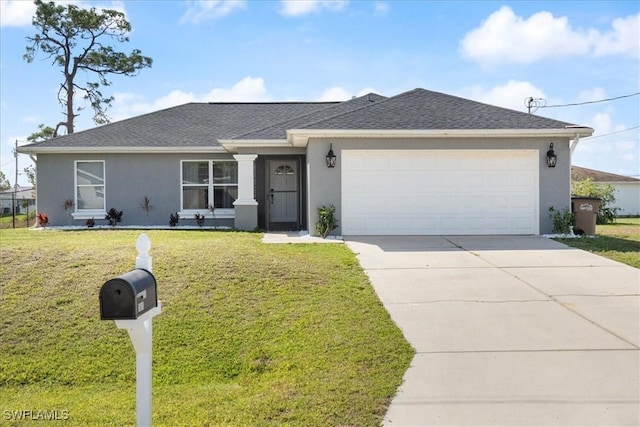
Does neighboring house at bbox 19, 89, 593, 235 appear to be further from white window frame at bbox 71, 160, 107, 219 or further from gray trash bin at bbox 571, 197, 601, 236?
white window frame at bbox 71, 160, 107, 219

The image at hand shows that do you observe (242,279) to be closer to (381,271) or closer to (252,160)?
(381,271)

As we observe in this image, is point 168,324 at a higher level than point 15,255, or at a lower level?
lower

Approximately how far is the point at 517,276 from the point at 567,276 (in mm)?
805

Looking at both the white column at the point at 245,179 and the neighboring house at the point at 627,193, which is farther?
the neighboring house at the point at 627,193

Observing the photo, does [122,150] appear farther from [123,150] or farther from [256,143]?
[256,143]

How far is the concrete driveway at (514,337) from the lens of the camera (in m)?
3.71

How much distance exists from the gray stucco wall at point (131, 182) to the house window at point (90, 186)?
0.60 ft

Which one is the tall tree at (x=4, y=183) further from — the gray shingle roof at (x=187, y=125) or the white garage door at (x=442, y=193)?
the white garage door at (x=442, y=193)

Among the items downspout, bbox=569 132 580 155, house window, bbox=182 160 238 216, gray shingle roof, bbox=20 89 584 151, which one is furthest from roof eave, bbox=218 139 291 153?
downspout, bbox=569 132 580 155

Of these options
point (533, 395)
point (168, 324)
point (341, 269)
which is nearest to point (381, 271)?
point (341, 269)

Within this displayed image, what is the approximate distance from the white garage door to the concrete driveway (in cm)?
290

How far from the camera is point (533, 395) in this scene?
3898 millimetres

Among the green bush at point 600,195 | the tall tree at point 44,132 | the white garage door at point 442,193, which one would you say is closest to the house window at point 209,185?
the white garage door at point 442,193

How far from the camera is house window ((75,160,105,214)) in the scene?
16.2 m
